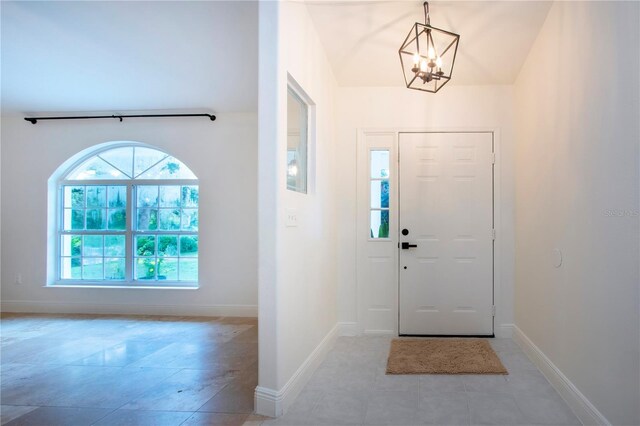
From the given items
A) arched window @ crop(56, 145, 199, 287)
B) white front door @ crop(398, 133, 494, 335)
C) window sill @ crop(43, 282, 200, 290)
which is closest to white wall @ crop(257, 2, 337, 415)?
white front door @ crop(398, 133, 494, 335)

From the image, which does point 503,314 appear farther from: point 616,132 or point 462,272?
point 616,132

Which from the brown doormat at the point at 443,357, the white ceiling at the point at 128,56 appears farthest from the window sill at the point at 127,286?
the brown doormat at the point at 443,357

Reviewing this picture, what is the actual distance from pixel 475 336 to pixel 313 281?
1.94 metres

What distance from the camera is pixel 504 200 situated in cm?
395

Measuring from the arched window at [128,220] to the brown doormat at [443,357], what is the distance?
288 cm

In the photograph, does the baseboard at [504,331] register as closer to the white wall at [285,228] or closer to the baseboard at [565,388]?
the baseboard at [565,388]

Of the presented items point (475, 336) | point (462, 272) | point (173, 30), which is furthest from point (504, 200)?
point (173, 30)

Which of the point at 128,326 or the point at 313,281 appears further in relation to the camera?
the point at 128,326

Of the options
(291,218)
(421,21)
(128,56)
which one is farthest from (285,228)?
(128,56)

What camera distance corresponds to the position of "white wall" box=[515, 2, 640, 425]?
186cm

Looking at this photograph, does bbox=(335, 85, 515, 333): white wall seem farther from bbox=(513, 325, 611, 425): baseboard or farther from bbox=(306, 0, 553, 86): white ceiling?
bbox=(513, 325, 611, 425): baseboard

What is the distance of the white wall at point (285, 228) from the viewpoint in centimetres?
235

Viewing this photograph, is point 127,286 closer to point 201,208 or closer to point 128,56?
point 201,208

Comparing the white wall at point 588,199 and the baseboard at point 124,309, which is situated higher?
the white wall at point 588,199
